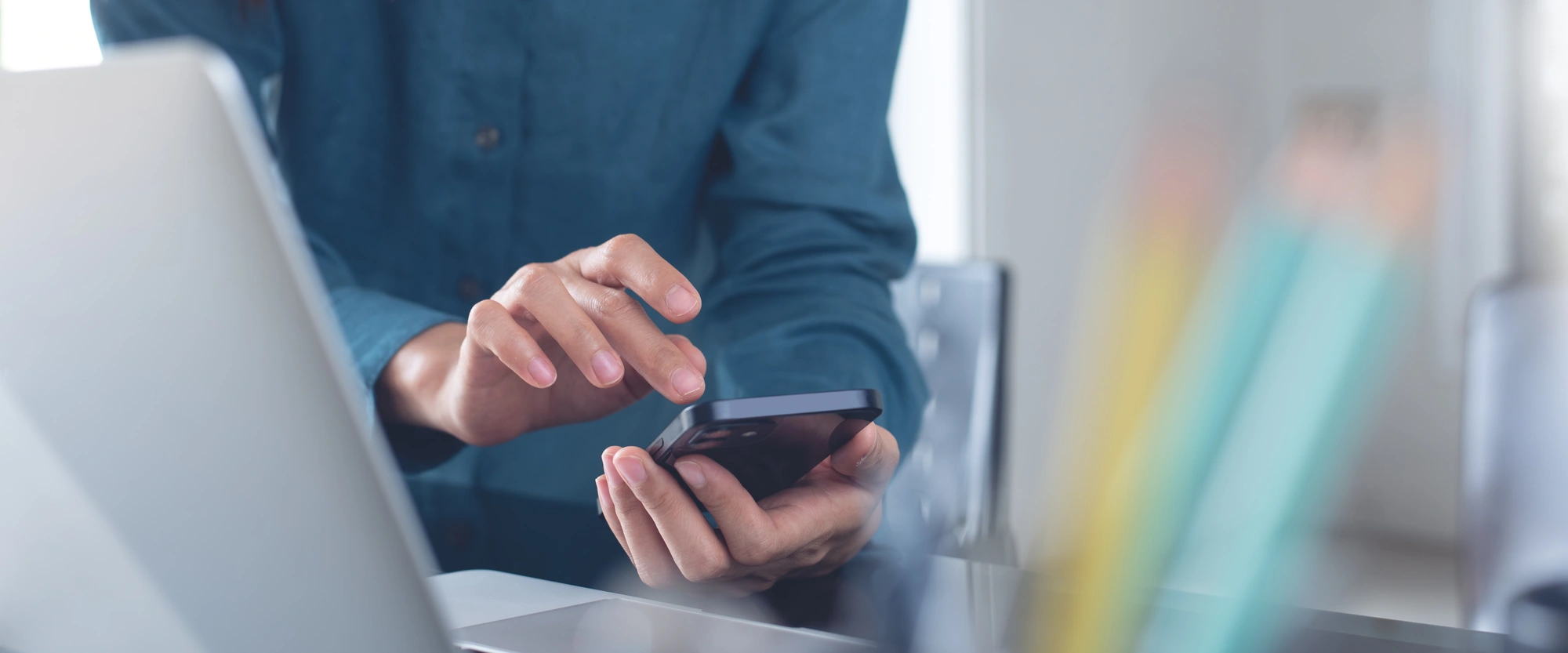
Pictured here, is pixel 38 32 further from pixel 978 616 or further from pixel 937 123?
pixel 937 123

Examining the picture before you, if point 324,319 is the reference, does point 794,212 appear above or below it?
below

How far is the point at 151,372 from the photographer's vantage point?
166mm

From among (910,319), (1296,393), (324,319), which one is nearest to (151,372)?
(324,319)

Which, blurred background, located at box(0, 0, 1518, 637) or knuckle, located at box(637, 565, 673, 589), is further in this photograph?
blurred background, located at box(0, 0, 1518, 637)

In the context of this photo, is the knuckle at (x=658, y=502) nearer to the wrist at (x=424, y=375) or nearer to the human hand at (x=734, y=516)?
the human hand at (x=734, y=516)

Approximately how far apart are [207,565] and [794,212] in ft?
1.53

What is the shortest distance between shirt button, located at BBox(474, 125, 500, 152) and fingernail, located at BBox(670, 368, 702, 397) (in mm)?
327

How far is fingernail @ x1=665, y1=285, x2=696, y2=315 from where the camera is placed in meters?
0.33

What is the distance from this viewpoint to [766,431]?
1.05 feet

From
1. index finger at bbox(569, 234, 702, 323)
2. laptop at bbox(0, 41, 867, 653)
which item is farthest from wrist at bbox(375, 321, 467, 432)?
laptop at bbox(0, 41, 867, 653)

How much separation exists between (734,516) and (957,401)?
52cm

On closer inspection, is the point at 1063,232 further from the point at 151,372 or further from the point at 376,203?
the point at 151,372

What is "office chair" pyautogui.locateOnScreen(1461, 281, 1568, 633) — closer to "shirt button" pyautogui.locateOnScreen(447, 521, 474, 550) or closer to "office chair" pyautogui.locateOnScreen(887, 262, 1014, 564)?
"office chair" pyautogui.locateOnScreen(887, 262, 1014, 564)

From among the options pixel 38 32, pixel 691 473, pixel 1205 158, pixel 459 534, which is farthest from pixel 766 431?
pixel 1205 158
